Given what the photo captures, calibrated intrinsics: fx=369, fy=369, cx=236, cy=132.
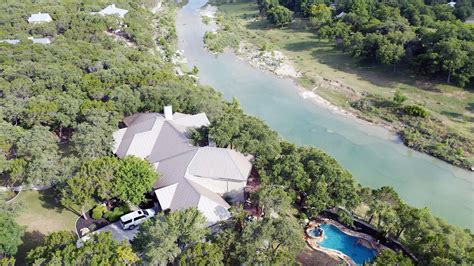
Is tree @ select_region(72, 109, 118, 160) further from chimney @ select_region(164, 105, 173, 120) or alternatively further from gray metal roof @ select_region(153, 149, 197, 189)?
gray metal roof @ select_region(153, 149, 197, 189)

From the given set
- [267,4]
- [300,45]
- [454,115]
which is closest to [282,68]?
[300,45]

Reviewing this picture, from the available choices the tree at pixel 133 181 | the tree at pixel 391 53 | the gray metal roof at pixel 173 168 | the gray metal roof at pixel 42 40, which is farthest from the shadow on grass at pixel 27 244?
the tree at pixel 391 53

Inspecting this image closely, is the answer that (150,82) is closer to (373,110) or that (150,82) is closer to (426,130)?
(373,110)

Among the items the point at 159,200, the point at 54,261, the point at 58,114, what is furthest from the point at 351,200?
the point at 58,114

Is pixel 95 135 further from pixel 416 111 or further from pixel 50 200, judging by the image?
pixel 416 111

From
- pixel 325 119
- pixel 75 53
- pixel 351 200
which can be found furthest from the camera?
pixel 75 53
